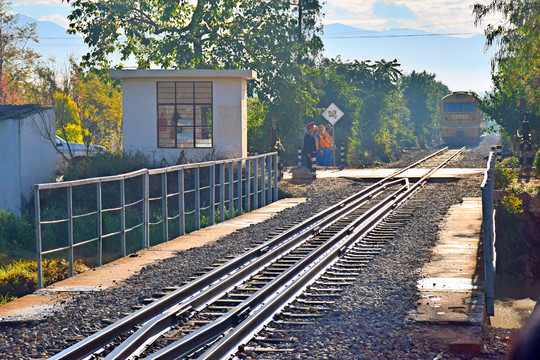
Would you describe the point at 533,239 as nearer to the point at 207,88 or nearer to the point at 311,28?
the point at 207,88

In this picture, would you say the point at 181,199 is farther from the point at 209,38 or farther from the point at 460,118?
the point at 460,118

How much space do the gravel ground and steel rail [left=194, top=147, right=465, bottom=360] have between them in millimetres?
471

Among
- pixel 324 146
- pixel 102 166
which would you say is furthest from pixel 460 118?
pixel 102 166

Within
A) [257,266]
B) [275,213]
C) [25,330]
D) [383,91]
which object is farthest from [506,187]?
[383,91]

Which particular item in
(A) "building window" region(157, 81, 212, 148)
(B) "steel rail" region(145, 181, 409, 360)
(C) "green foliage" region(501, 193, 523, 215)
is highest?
(A) "building window" region(157, 81, 212, 148)

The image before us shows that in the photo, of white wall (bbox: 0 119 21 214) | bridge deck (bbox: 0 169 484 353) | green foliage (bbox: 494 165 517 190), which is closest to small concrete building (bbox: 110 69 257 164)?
white wall (bbox: 0 119 21 214)

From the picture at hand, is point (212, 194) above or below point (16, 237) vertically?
above

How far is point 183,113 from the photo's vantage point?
22281 mm

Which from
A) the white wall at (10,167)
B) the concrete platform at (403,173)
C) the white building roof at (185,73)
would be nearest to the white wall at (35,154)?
the white wall at (10,167)

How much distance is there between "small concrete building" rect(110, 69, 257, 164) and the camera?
2216 cm

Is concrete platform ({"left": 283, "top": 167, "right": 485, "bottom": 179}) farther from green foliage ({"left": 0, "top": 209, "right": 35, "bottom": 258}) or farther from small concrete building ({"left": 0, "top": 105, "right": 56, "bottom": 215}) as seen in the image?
green foliage ({"left": 0, "top": 209, "right": 35, "bottom": 258})

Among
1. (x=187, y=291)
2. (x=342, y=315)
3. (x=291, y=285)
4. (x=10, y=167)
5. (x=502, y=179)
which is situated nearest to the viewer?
(x=342, y=315)

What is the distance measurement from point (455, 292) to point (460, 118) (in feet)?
145

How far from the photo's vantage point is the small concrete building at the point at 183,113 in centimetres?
2216
